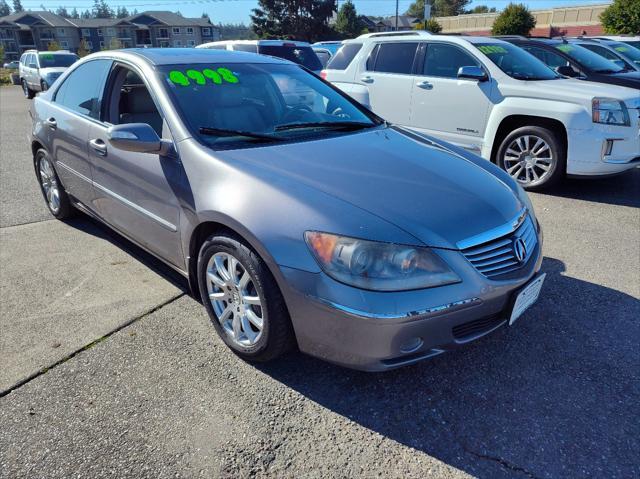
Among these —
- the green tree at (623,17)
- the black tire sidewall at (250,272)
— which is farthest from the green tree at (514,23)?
the black tire sidewall at (250,272)

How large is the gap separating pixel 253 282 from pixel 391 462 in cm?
102

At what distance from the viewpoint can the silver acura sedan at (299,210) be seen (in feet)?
6.84

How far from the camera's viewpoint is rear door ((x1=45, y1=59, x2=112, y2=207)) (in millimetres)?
3635

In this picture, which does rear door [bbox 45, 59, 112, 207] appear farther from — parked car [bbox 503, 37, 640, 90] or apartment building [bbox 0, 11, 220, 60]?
apartment building [bbox 0, 11, 220, 60]

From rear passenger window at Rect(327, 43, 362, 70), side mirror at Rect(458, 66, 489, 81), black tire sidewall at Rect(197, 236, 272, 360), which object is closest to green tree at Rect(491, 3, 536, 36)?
rear passenger window at Rect(327, 43, 362, 70)

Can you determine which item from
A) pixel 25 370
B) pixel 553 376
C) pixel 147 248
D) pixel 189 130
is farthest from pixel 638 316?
pixel 25 370

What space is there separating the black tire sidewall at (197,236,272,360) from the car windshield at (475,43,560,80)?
4888mm

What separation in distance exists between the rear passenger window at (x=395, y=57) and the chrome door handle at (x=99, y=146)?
15.3ft

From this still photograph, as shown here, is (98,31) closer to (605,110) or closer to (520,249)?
(605,110)

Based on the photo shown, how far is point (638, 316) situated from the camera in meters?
3.10

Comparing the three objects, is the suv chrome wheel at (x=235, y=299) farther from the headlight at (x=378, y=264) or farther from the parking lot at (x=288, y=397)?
the headlight at (x=378, y=264)

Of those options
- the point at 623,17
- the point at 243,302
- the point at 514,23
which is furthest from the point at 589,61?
the point at 514,23

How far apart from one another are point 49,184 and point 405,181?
383 centimetres

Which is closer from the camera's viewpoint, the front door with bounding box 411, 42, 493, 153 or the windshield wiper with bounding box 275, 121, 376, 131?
the windshield wiper with bounding box 275, 121, 376, 131
